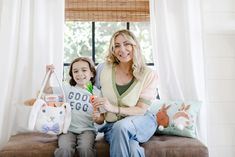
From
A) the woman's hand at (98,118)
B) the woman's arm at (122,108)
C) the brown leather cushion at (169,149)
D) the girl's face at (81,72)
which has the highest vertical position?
the girl's face at (81,72)

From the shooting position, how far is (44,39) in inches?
96.9

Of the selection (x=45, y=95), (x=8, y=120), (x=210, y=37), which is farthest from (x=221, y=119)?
(x=8, y=120)

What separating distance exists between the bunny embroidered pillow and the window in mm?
599

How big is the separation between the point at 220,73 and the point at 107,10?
105cm

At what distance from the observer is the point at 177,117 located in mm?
2248

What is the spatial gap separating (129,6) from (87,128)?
1120mm

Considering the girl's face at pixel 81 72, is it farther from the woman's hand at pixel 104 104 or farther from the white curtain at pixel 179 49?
the white curtain at pixel 179 49

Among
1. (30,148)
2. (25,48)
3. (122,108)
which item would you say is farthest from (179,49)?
(30,148)

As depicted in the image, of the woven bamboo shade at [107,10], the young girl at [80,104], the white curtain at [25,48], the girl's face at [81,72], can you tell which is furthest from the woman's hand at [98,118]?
the woven bamboo shade at [107,10]

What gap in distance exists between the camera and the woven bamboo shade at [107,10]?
2.63 meters

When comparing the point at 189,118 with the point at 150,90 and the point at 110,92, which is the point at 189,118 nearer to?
the point at 150,90

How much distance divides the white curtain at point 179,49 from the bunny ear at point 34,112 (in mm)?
960

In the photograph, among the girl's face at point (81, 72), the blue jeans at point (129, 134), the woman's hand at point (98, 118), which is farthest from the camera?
the girl's face at point (81, 72)

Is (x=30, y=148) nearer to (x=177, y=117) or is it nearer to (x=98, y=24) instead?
(x=177, y=117)
